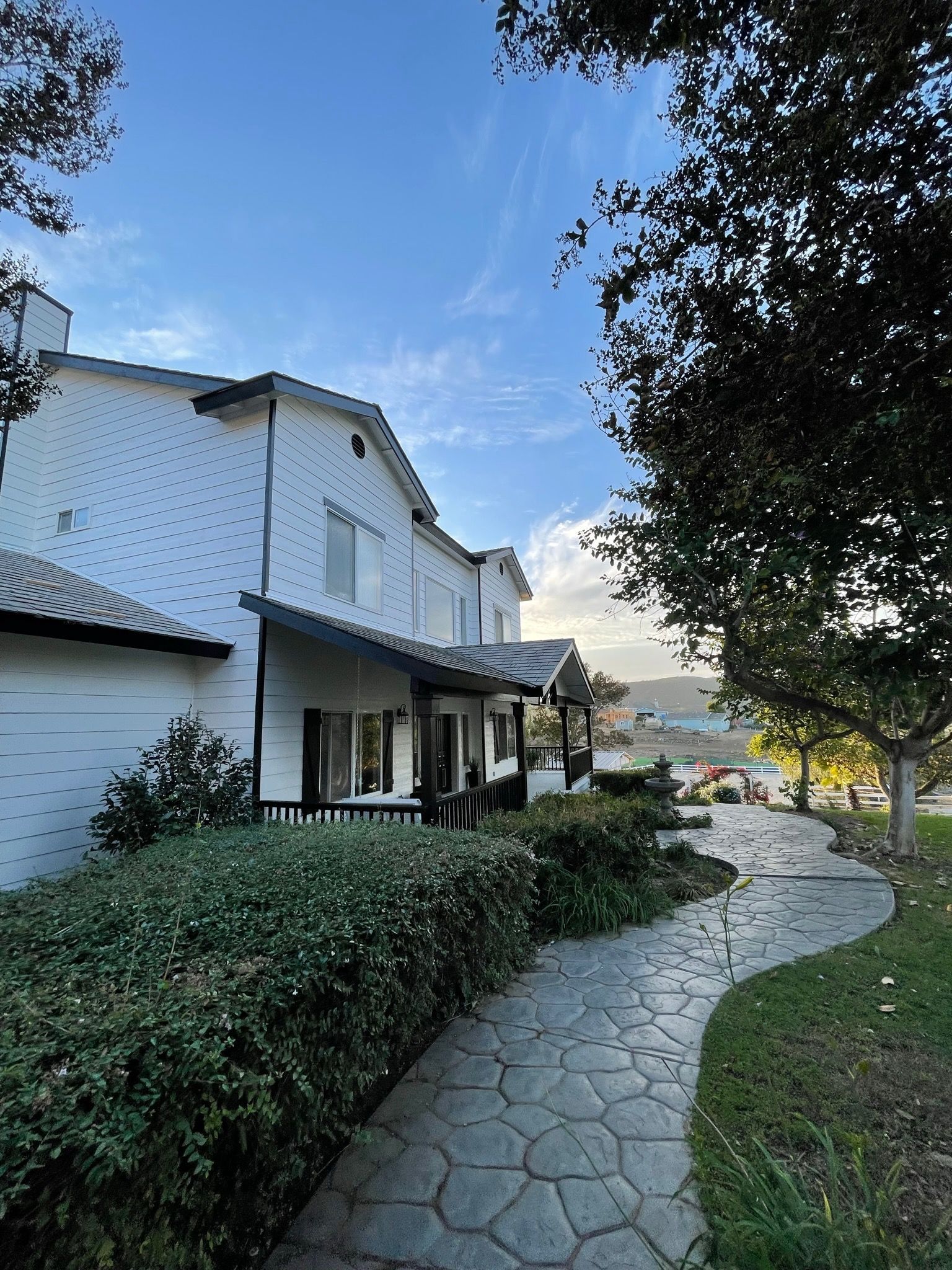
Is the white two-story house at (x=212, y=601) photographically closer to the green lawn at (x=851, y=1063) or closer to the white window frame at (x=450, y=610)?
the white window frame at (x=450, y=610)

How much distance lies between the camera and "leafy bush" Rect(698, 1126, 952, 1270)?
175 cm

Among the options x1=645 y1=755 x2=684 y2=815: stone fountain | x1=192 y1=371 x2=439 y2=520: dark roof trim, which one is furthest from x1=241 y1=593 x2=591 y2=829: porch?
x1=645 y1=755 x2=684 y2=815: stone fountain

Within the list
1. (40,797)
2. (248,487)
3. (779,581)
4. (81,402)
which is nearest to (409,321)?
(248,487)

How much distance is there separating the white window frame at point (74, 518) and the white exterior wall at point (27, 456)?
622 millimetres

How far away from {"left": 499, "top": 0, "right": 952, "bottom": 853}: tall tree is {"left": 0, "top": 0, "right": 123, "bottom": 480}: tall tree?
5480 millimetres

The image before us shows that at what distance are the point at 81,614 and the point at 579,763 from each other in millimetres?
13601

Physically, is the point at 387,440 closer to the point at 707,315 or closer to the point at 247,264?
the point at 247,264

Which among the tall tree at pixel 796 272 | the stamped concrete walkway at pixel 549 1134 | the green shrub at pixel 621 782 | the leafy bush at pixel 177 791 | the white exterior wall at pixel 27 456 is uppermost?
the white exterior wall at pixel 27 456

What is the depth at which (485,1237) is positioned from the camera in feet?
7.34

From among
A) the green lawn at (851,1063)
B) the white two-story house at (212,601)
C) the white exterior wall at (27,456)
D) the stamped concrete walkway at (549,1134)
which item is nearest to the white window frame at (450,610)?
the white two-story house at (212,601)

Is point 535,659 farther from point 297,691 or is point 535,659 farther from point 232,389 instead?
point 232,389

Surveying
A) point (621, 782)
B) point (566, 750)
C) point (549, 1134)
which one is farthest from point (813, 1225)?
point (621, 782)

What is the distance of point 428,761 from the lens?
6.66 meters

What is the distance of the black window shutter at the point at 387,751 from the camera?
10102 mm
